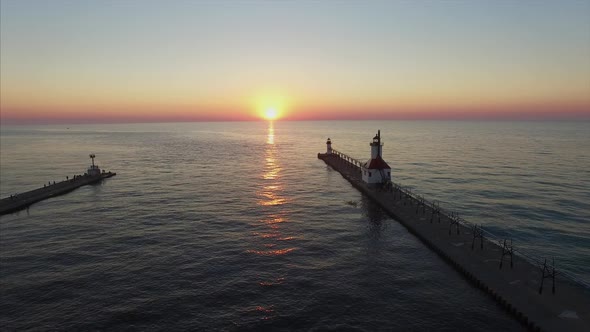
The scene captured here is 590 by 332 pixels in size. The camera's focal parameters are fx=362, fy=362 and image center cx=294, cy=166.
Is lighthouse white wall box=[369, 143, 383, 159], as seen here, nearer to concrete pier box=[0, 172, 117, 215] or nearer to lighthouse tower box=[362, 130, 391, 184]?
lighthouse tower box=[362, 130, 391, 184]

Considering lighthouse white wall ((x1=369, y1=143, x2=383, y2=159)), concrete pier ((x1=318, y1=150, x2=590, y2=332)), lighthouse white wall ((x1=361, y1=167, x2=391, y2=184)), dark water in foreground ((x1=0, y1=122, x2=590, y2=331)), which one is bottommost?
dark water in foreground ((x1=0, y1=122, x2=590, y2=331))

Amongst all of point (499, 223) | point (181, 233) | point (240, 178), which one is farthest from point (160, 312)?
point (240, 178)

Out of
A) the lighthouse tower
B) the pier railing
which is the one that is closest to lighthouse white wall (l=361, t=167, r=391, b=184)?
the lighthouse tower

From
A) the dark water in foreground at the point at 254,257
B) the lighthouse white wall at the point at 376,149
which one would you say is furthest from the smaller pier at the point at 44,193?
the lighthouse white wall at the point at 376,149

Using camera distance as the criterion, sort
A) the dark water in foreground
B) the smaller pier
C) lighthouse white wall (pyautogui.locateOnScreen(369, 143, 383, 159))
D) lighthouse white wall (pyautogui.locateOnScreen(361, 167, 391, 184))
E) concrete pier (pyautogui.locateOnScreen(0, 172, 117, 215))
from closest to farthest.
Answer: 1. the dark water in foreground
2. concrete pier (pyautogui.locateOnScreen(0, 172, 117, 215))
3. the smaller pier
4. lighthouse white wall (pyautogui.locateOnScreen(369, 143, 383, 159))
5. lighthouse white wall (pyautogui.locateOnScreen(361, 167, 391, 184))

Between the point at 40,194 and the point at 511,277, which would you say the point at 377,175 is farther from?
the point at 40,194

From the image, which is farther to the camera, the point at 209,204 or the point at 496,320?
the point at 209,204

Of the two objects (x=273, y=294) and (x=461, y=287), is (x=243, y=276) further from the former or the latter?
(x=461, y=287)
